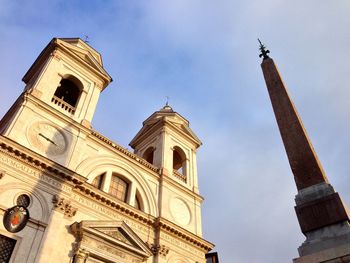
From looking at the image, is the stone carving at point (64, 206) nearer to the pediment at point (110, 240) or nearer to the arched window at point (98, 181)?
the pediment at point (110, 240)

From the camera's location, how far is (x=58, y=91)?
19.6 metres

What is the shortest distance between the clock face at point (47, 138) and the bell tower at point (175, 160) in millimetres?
6610

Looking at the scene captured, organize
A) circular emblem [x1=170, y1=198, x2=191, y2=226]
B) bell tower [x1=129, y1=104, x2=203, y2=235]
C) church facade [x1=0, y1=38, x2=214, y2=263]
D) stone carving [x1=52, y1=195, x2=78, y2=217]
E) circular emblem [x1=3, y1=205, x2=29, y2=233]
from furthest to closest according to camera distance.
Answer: bell tower [x1=129, y1=104, x2=203, y2=235] < circular emblem [x1=170, y1=198, x2=191, y2=226] < stone carving [x1=52, y1=195, x2=78, y2=217] < church facade [x1=0, y1=38, x2=214, y2=263] < circular emblem [x1=3, y1=205, x2=29, y2=233]

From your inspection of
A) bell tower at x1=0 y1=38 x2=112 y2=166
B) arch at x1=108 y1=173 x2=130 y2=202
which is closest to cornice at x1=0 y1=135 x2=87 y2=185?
bell tower at x1=0 y1=38 x2=112 y2=166

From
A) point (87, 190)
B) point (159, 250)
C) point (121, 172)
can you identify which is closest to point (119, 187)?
point (121, 172)

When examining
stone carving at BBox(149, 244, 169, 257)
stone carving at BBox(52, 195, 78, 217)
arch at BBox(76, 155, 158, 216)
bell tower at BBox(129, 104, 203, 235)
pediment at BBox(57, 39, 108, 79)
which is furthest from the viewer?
pediment at BBox(57, 39, 108, 79)

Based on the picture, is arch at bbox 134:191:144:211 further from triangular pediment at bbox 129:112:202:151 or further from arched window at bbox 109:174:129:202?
triangular pediment at bbox 129:112:202:151

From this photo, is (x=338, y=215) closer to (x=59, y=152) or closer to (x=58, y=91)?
(x=59, y=152)

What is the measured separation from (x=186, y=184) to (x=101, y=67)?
986 cm

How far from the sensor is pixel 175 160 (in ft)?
82.0

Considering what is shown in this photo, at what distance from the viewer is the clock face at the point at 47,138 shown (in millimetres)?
14678

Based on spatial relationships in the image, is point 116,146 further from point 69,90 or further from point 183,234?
point 183,234

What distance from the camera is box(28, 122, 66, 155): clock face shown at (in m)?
14.7

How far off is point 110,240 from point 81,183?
293 centimetres
